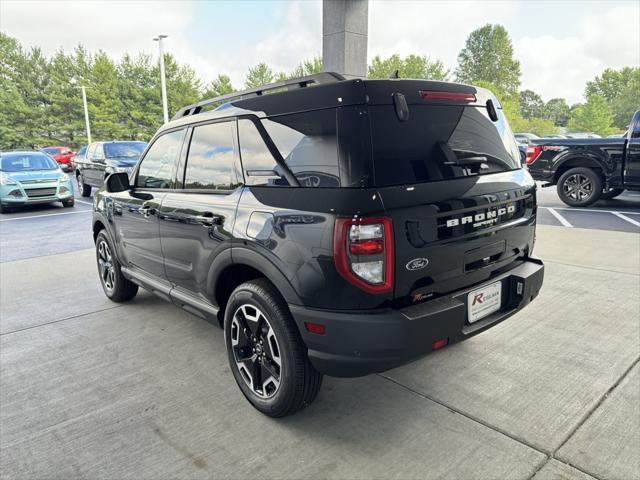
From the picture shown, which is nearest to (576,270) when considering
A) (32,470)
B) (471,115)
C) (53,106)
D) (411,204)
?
(471,115)

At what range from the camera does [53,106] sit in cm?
4231

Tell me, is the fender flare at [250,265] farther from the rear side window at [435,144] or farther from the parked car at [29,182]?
the parked car at [29,182]

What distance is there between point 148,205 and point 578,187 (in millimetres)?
9574

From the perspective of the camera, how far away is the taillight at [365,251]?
212cm

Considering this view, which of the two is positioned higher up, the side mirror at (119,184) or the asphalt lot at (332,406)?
the side mirror at (119,184)

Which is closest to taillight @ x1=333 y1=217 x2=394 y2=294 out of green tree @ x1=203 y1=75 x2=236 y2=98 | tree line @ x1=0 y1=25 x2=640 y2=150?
tree line @ x1=0 y1=25 x2=640 y2=150

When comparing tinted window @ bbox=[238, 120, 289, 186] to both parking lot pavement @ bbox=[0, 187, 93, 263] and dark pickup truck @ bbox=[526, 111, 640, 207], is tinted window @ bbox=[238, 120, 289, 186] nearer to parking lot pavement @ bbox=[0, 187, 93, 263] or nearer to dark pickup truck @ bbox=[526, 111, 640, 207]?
parking lot pavement @ bbox=[0, 187, 93, 263]

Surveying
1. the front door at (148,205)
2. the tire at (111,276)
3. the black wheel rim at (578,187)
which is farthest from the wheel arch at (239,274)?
the black wheel rim at (578,187)

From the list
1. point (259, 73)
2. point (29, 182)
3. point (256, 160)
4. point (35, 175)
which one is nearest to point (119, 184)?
point (256, 160)

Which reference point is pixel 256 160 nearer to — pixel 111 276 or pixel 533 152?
pixel 111 276

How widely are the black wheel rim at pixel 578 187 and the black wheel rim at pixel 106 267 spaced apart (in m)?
9.54

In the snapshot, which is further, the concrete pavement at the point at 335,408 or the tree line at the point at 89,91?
the tree line at the point at 89,91

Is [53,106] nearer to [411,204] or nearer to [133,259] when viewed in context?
[133,259]

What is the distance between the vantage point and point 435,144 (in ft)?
8.12
